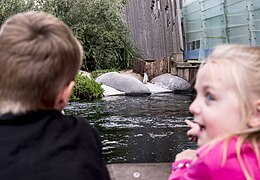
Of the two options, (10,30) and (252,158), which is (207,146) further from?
(10,30)

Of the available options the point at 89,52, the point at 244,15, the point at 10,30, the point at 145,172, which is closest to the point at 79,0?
the point at 89,52

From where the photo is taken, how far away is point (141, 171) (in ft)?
7.25

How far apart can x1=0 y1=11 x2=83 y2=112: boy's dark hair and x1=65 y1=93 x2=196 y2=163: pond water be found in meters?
2.60

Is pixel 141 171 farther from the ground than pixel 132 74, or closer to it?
farther from the ground

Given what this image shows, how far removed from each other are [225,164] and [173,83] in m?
9.47

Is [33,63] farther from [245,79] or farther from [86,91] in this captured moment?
[86,91]

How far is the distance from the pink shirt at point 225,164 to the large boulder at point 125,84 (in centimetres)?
855

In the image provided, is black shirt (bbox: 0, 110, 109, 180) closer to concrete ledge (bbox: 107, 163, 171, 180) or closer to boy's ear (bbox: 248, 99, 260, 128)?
boy's ear (bbox: 248, 99, 260, 128)

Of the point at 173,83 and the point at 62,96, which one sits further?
the point at 173,83

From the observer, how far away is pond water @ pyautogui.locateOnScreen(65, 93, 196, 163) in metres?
4.00

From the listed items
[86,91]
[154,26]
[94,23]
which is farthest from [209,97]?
[154,26]

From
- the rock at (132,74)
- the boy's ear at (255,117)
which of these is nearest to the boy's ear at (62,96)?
the boy's ear at (255,117)

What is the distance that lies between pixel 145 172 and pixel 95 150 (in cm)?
106

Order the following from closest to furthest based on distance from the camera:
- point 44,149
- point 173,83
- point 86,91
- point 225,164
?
point 225,164
point 44,149
point 86,91
point 173,83
